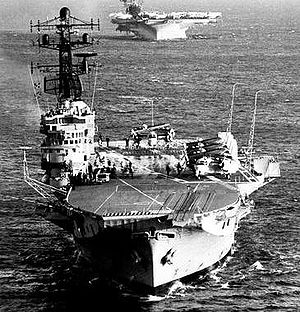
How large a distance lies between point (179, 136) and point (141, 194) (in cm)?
2674

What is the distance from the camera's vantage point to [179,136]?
231 feet

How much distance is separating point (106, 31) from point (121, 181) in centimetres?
14233

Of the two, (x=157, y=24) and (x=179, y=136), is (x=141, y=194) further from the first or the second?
(x=157, y=24)

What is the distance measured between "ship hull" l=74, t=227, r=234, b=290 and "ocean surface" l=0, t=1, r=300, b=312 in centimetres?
89

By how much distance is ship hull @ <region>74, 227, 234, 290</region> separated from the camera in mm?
39750

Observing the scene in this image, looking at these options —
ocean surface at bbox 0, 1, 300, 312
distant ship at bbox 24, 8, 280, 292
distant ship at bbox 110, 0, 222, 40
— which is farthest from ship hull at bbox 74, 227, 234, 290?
distant ship at bbox 110, 0, 222, 40

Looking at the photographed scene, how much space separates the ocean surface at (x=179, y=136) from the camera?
40375mm

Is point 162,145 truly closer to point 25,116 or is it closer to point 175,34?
point 25,116

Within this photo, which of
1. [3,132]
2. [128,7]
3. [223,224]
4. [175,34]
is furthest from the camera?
[128,7]

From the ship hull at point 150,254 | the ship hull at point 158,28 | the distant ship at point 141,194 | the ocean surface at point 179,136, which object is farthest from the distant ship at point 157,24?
the ship hull at point 150,254

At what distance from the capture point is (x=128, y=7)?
594 feet

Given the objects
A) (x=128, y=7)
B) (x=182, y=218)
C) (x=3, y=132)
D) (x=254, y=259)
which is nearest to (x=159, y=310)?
(x=182, y=218)

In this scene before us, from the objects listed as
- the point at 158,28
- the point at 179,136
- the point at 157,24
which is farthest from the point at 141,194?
the point at 157,24

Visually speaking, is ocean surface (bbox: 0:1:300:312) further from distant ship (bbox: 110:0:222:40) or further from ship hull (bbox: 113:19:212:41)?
distant ship (bbox: 110:0:222:40)
